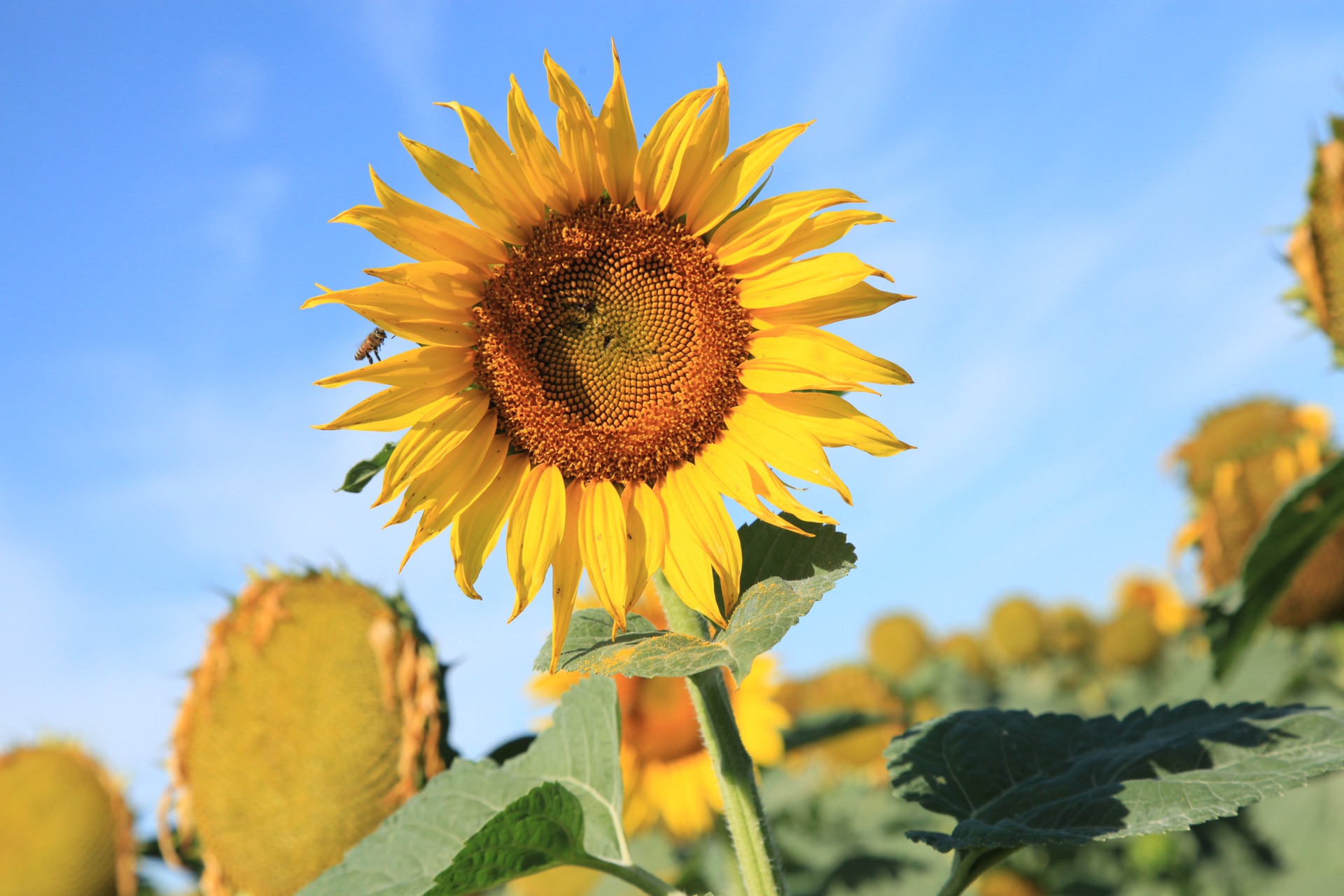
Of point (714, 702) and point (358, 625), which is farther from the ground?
point (358, 625)

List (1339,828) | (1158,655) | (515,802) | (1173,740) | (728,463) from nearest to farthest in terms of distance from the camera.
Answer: (515,802) < (728,463) < (1173,740) < (1339,828) < (1158,655)

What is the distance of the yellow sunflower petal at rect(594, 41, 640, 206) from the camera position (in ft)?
5.78

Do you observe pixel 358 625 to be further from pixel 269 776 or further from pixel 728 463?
pixel 728 463

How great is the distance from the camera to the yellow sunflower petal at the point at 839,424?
1755mm

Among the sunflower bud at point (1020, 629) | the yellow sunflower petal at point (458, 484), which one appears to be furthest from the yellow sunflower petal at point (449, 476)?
the sunflower bud at point (1020, 629)

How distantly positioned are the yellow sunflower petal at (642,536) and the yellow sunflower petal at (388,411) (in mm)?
397

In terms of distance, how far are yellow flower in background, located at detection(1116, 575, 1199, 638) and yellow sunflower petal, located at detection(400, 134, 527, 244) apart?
38.6 ft

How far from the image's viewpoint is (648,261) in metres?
1.96

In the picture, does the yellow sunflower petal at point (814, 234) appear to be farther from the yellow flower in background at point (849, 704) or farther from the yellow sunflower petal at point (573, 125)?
the yellow flower in background at point (849, 704)

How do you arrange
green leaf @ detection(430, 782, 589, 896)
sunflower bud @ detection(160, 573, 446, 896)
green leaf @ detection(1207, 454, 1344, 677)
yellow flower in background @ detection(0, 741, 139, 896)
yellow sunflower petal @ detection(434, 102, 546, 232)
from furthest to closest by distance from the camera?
yellow flower in background @ detection(0, 741, 139, 896) < green leaf @ detection(1207, 454, 1344, 677) < sunflower bud @ detection(160, 573, 446, 896) < yellow sunflower petal @ detection(434, 102, 546, 232) < green leaf @ detection(430, 782, 589, 896)

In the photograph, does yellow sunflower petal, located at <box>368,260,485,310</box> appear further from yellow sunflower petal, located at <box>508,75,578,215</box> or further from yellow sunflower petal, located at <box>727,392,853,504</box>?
yellow sunflower petal, located at <box>727,392,853,504</box>

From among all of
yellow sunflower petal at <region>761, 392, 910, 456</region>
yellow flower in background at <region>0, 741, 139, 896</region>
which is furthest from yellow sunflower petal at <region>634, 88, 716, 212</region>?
yellow flower in background at <region>0, 741, 139, 896</region>

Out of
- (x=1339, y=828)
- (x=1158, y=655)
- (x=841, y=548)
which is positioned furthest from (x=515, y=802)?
(x=1158, y=655)

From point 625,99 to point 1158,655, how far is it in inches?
473
